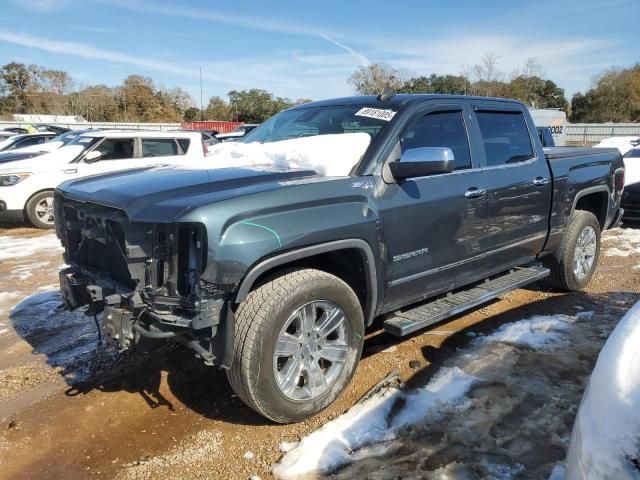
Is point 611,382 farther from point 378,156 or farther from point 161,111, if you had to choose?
point 161,111

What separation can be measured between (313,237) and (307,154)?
0.89 metres

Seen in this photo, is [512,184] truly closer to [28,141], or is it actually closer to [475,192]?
[475,192]

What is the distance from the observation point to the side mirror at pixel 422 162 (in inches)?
131

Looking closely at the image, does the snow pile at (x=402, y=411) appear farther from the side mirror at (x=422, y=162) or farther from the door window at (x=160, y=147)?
the door window at (x=160, y=147)

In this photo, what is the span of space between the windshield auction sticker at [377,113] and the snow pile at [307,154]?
215mm

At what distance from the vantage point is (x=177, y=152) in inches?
401

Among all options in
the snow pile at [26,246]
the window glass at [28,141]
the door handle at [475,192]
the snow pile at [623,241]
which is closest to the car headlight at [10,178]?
the snow pile at [26,246]

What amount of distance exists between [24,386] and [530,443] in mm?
3382

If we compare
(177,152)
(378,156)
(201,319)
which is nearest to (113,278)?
(201,319)

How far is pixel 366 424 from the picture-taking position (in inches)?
122

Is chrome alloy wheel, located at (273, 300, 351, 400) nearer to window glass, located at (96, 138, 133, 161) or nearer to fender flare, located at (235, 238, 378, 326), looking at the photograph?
fender flare, located at (235, 238, 378, 326)

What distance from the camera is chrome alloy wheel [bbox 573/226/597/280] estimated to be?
5.54 metres

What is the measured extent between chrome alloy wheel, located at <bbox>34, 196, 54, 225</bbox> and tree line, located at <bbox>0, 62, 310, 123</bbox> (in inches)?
1982

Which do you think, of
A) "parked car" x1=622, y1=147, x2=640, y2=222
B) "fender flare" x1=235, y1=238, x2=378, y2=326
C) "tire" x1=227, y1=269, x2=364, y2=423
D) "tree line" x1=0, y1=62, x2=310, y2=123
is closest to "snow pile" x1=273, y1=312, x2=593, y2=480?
"tire" x1=227, y1=269, x2=364, y2=423
